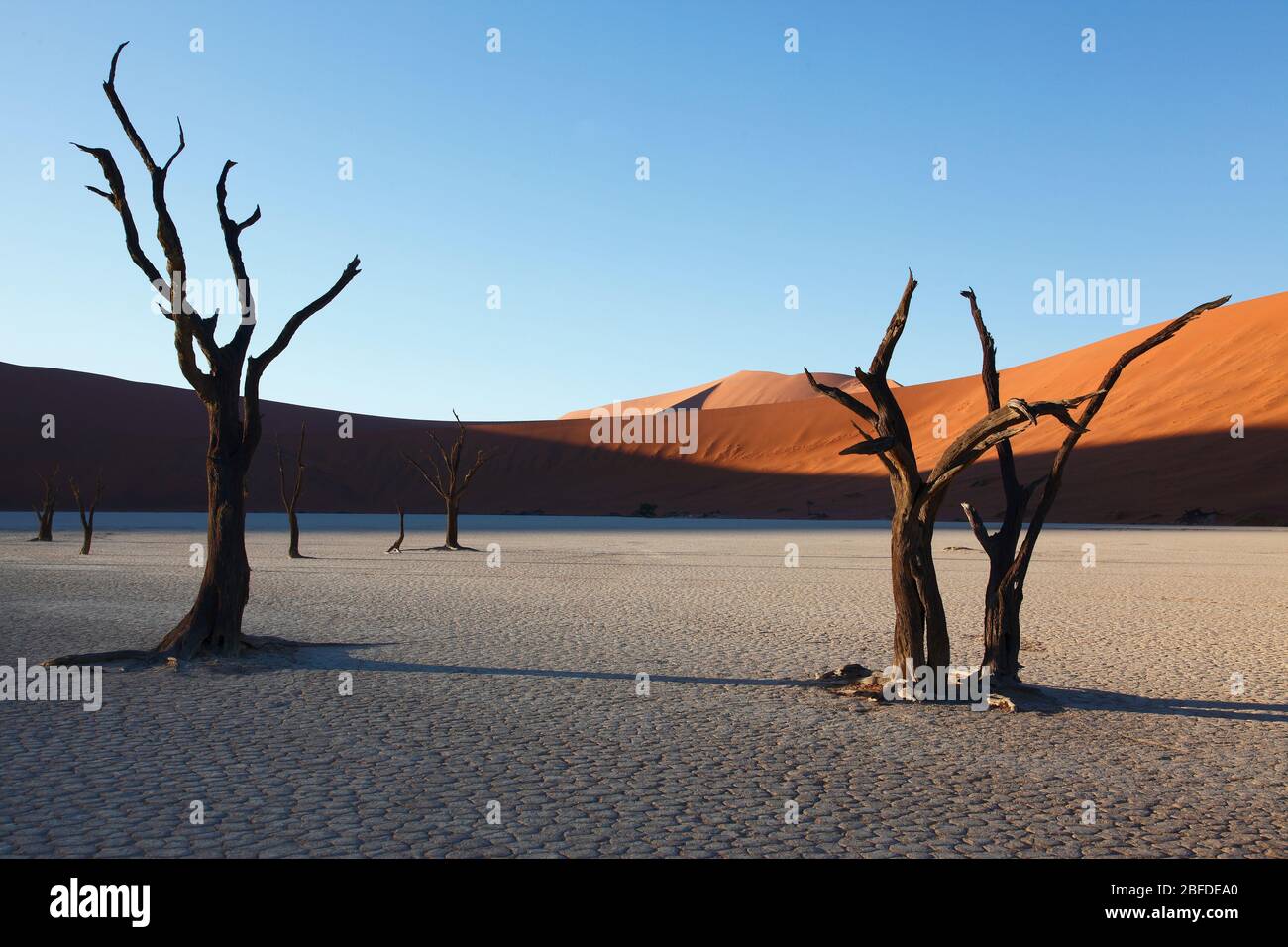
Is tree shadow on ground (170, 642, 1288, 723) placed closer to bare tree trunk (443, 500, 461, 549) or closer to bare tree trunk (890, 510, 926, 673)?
bare tree trunk (890, 510, 926, 673)

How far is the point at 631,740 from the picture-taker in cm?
703

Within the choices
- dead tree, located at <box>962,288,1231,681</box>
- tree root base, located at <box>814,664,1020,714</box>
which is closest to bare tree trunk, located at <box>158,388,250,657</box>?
tree root base, located at <box>814,664,1020,714</box>

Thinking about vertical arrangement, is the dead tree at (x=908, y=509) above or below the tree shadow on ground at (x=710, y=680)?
above

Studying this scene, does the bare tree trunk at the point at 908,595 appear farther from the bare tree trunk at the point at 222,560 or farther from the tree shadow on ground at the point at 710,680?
the bare tree trunk at the point at 222,560

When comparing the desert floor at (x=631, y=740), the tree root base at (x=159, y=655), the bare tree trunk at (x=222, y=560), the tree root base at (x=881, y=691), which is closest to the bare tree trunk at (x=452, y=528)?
the desert floor at (x=631, y=740)

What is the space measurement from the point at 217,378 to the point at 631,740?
5.88 meters

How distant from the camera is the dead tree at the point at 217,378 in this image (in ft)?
32.8

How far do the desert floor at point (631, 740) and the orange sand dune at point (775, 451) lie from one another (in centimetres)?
4174

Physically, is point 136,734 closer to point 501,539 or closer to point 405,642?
point 405,642

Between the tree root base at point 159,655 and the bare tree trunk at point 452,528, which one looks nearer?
the tree root base at point 159,655

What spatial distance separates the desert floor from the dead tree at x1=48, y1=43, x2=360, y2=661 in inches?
29.5

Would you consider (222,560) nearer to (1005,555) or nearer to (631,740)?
(631,740)

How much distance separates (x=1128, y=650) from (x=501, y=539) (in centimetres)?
2823

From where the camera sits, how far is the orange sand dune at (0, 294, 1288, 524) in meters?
53.2
